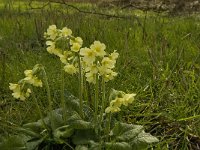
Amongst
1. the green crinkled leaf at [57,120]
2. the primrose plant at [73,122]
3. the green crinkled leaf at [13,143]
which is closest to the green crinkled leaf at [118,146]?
the primrose plant at [73,122]

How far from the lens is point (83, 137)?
205 cm

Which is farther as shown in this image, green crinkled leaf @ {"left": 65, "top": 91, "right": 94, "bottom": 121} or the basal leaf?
green crinkled leaf @ {"left": 65, "top": 91, "right": 94, "bottom": 121}

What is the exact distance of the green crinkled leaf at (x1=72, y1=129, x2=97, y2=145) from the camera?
2031 mm

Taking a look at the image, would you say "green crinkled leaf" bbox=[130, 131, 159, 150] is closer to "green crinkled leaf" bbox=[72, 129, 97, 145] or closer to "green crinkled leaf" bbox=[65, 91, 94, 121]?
"green crinkled leaf" bbox=[72, 129, 97, 145]

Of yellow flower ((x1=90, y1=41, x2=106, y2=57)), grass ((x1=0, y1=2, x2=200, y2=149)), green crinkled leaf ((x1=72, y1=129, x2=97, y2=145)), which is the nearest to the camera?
yellow flower ((x1=90, y1=41, x2=106, y2=57))

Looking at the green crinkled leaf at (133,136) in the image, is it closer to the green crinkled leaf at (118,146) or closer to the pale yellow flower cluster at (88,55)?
the green crinkled leaf at (118,146)

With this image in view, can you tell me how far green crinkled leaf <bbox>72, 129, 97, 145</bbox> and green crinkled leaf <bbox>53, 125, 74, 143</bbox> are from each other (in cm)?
3

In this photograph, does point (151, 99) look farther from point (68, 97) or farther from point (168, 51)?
point (168, 51)

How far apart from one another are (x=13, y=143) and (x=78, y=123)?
282mm

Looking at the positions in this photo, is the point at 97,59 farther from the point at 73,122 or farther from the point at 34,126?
the point at 34,126

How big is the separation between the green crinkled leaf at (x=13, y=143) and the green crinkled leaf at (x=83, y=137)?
0.22m

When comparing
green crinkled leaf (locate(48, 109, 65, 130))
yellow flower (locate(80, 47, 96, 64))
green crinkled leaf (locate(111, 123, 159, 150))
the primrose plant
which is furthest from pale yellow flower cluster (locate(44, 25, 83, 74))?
green crinkled leaf (locate(111, 123, 159, 150))

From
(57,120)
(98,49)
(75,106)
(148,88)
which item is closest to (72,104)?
(75,106)

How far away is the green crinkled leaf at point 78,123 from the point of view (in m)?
2.00
